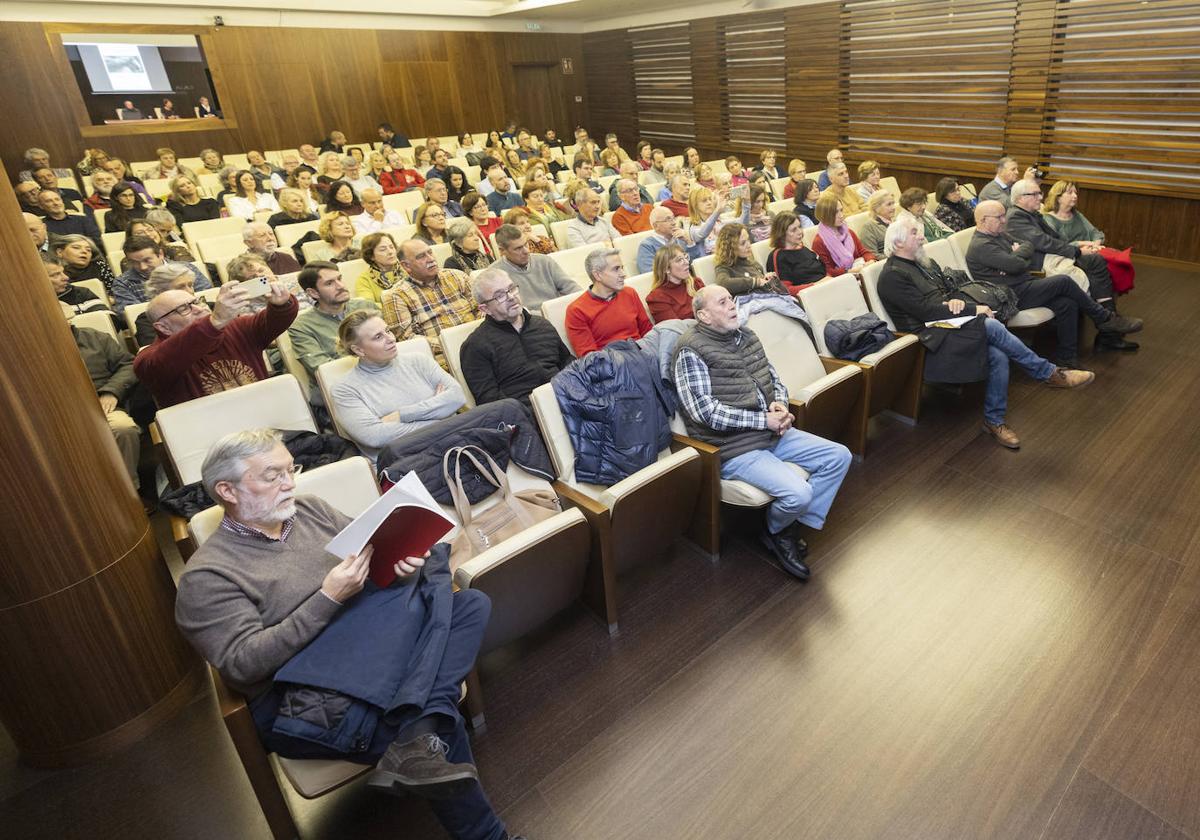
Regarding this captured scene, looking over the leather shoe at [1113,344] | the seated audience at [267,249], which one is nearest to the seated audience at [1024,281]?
the leather shoe at [1113,344]

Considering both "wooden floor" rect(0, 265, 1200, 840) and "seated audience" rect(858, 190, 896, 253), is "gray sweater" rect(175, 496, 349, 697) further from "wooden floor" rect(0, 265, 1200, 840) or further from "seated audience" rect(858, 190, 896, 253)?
"seated audience" rect(858, 190, 896, 253)

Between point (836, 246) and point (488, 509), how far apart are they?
3140 millimetres

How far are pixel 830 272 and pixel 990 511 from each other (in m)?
1.99

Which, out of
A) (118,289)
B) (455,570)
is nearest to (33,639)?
(455,570)

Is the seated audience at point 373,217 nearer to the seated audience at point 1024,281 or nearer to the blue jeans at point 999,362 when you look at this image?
the seated audience at point 1024,281

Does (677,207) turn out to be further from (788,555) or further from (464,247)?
(788,555)

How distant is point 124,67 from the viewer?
27.7 feet

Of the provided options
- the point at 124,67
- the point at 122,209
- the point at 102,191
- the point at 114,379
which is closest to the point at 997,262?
the point at 114,379

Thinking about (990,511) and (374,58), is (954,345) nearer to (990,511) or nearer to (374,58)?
(990,511)

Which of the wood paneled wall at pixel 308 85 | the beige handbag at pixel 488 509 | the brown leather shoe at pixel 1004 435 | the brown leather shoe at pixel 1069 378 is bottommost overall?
the brown leather shoe at pixel 1004 435

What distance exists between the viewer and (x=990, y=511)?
115 inches

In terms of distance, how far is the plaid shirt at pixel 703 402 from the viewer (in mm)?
2607

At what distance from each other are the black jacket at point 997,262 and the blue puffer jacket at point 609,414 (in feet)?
8.99

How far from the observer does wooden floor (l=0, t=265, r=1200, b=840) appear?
1766 mm
